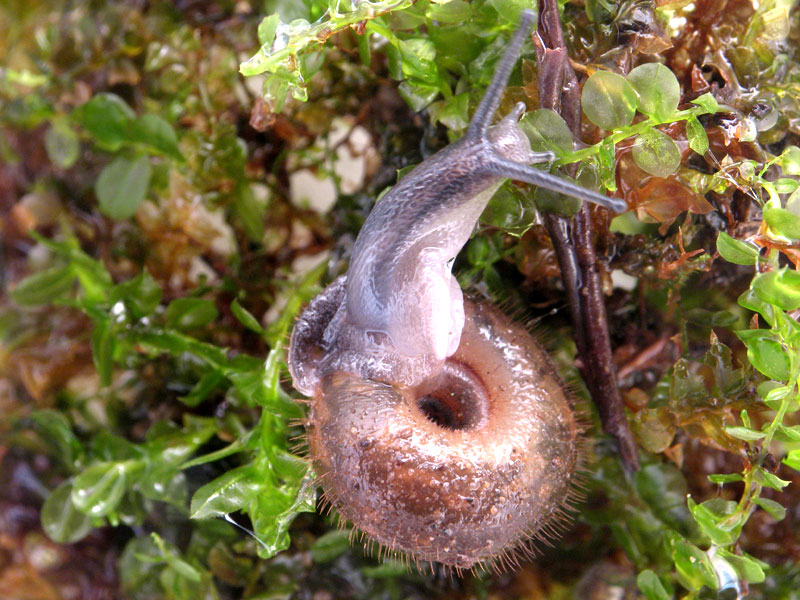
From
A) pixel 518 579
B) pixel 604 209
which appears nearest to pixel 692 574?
pixel 518 579

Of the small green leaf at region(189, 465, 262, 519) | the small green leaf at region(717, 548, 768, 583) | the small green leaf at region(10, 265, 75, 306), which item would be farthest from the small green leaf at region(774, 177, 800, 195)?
the small green leaf at region(10, 265, 75, 306)

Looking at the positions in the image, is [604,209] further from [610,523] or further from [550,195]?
[610,523]

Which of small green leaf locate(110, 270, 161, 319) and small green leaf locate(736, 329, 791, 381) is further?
small green leaf locate(110, 270, 161, 319)

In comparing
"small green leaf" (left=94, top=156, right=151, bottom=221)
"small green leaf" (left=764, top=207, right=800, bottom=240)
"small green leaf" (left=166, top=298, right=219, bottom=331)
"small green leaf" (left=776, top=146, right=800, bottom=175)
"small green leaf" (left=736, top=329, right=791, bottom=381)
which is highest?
"small green leaf" (left=776, top=146, right=800, bottom=175)

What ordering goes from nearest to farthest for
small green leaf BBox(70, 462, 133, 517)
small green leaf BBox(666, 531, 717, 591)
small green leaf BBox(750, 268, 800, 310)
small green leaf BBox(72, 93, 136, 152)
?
small green leaf BBox(750, 268, 800, 310), small green leaf BBox(666, 531, 717, 591), small green leaf BBox(70, 462, 133, 517), small green leaf BBox(72, 93, 136, 152)

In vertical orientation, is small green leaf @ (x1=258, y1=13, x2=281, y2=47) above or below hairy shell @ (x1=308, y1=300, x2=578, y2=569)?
above

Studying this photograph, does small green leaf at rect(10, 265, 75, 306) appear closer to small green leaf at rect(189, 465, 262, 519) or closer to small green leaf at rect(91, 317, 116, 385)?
small green leaf at rect(91, 317, 116, 385)
